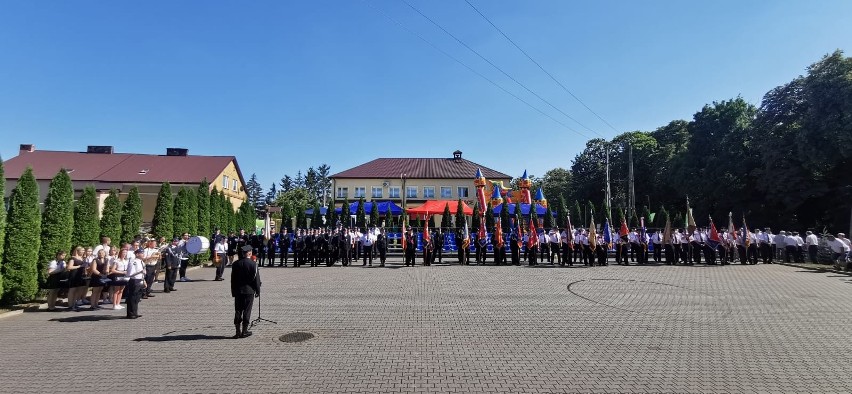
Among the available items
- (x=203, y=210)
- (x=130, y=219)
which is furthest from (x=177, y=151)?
(x=130, y=219)

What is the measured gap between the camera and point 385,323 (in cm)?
966

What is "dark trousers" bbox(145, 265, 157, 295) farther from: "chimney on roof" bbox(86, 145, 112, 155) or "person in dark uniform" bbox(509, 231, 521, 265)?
"chimney on roof" bbox(86, 145, 112, 155)

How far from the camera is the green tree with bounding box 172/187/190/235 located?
22.3 m

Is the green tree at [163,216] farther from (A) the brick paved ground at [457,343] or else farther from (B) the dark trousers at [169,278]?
(A) the brick paved ground at [457,343]

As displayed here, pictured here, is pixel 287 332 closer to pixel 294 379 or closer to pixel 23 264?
pixel 294 379

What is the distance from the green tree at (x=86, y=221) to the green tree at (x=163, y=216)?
527 cm

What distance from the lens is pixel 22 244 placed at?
12430mm

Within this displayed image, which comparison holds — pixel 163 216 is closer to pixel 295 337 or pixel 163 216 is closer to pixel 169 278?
pixel 169 278

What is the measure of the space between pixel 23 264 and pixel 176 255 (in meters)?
3.66

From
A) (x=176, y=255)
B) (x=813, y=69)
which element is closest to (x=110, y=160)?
(x=176, y=255)

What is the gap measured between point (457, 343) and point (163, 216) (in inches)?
704

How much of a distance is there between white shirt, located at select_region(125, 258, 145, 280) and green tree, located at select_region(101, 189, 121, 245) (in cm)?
647

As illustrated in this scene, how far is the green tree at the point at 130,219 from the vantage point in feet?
58.5

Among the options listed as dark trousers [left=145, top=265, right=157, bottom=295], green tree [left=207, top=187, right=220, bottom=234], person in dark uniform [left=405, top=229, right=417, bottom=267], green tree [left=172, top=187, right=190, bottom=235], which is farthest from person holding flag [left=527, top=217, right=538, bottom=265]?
green tree [left=207, top=187, right=220, bottom=234]
